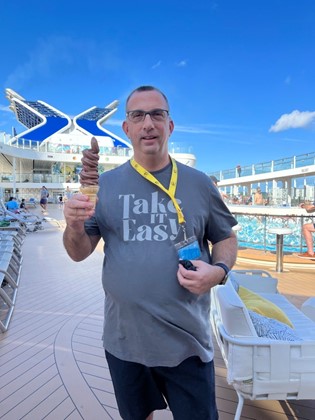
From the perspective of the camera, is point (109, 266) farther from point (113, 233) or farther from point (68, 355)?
point (68, 355)

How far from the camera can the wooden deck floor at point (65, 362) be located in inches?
75.9

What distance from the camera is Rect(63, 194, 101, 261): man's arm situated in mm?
1043

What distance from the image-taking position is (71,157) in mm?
37000

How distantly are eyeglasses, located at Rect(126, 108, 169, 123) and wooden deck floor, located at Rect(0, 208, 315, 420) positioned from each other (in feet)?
5.36

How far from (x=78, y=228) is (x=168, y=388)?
2.17 ft

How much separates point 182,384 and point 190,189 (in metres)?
0.68

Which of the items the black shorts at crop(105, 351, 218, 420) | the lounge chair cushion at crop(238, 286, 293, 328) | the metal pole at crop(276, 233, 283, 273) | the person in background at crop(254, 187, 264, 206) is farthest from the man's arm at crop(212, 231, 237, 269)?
the person in background at crop(254, 187, 264, 206)

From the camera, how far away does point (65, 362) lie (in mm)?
2492

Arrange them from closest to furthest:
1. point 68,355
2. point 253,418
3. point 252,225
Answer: point 253,418, point 68,355, point 252,225

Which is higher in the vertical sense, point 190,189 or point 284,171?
point 284,171

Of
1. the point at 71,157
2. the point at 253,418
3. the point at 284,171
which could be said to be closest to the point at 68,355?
the point at 253,418

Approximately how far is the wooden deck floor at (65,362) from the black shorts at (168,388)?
74 centimetres

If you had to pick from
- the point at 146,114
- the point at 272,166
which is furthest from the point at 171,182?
the point at 272,166

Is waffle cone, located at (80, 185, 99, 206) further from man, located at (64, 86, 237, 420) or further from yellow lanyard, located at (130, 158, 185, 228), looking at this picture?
yellow lanyard, located at (130, 158, 185, 228)
